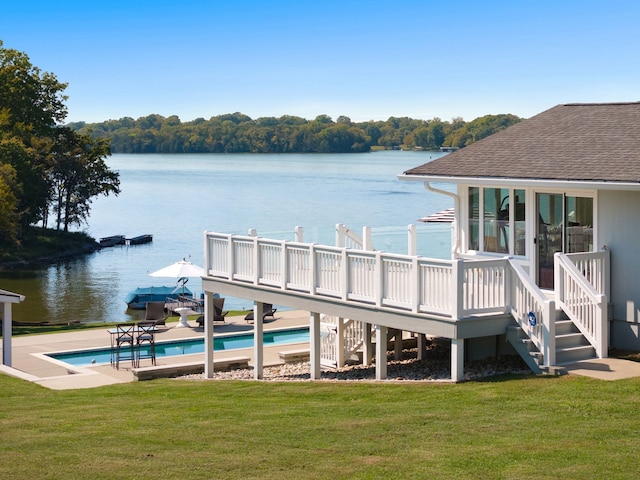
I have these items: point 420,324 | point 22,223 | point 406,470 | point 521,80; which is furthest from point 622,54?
point 406,470

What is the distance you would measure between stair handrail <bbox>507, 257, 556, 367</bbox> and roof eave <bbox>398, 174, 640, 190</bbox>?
1894 mm

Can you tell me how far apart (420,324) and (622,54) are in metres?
80.6

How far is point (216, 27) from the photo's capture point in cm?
15638

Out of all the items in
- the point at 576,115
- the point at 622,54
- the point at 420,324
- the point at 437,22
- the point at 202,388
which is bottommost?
the point at 202,388

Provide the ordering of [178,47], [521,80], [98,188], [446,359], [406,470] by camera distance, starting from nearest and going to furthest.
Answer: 1. [406,470]
2. [446,359]
3. [98,188]
4. [521,80]
5. [178,47]

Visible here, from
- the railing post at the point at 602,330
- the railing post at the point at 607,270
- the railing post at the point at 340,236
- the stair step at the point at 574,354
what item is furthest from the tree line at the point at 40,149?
the railing post at the point at 602,330

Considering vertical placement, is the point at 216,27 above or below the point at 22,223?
above

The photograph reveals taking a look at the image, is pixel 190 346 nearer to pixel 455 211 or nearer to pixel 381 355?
pixel 455 211

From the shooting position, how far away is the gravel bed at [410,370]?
17422 millimetres

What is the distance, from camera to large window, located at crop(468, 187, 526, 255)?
18812 millimetres

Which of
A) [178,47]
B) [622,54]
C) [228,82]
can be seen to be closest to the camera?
[622,54]

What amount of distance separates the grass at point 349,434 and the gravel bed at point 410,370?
167 centimetres

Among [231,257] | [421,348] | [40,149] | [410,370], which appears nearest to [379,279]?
[410,370]

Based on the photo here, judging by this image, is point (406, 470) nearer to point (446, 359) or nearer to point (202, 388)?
point (202, 388)
